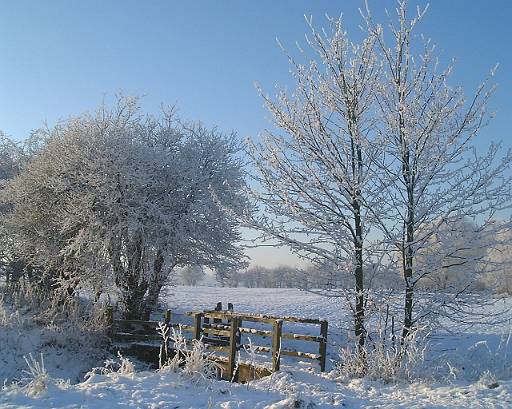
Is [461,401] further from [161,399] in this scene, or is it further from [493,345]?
[493,345]

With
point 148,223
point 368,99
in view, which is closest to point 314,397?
point 368,99

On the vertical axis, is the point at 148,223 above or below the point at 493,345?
above

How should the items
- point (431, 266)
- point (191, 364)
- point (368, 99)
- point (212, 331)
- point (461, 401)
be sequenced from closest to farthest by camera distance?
point (461, 401), point (191, 364), point (431, 266), point (368, 99), point (212, 331)

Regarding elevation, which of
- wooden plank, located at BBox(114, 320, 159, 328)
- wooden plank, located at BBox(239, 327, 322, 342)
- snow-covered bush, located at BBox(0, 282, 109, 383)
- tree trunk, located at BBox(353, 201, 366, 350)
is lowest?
snow-covered bush, located at BBox(0, 282, 109, 383)

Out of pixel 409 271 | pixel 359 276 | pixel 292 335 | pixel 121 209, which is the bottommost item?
pixel 292 335

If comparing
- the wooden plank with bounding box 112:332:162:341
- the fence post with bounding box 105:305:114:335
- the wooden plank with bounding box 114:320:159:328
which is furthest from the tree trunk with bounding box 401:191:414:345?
the fence post with bounding box 105:305:114:335

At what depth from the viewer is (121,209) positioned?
1739 centimetres

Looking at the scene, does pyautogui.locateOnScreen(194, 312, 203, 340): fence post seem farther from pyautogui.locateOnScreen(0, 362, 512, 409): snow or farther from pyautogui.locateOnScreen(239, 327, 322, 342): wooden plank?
pyautogui.locateOnScreen(0, 362, 512, 409): snow

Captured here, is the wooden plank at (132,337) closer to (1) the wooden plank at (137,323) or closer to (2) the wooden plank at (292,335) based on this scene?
(1) the wooden plank at (137,323)

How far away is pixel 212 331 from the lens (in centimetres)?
1089

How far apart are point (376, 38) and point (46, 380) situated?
27.6ft

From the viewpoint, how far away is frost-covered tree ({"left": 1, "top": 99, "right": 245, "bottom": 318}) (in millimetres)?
17594

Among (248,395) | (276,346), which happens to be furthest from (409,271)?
(248,395)

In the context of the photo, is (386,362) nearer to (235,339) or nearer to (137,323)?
(235,339)
